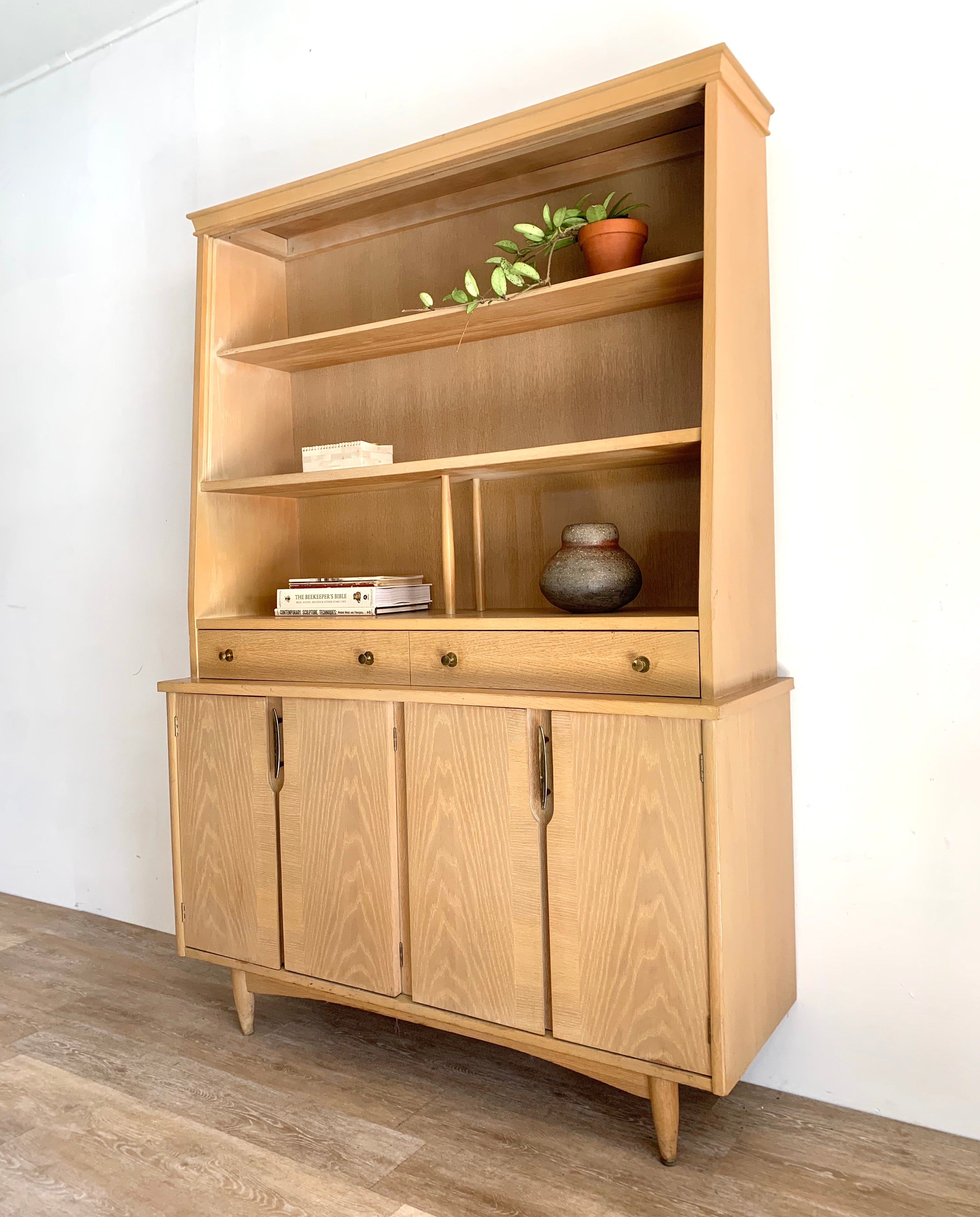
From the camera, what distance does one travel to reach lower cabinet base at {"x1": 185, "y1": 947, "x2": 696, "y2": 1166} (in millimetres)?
1723

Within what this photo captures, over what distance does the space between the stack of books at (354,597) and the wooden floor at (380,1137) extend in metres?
1.03

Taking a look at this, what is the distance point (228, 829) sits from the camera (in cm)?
226

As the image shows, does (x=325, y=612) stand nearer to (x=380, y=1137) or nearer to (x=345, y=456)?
(x=345, y=456)

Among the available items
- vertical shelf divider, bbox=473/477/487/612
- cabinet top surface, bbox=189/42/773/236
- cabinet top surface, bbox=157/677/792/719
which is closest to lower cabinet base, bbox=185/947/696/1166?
cabinet top surface, bbox=157/677/792/719

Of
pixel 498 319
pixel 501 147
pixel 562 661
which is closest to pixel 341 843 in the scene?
pixel 562 661

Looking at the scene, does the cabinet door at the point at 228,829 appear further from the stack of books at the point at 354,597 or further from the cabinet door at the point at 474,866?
the cabinet door at the point at 474,866

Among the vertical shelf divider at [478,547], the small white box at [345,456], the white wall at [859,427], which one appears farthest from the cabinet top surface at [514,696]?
the small white box at [345,456]

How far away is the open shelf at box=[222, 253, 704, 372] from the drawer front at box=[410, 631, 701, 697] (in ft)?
2.27

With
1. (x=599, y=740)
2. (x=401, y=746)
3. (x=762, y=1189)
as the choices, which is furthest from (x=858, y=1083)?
(x=401, y=746)

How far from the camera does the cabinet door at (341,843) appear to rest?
6.63ft

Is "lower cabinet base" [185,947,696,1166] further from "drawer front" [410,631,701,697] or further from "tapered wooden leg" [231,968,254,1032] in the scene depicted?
"drawer front" [410,631,701,697]

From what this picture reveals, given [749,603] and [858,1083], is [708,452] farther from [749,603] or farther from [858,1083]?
[858,1083]

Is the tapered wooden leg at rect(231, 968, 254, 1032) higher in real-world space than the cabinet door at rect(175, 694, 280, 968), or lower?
lower

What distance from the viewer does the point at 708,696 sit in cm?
166
